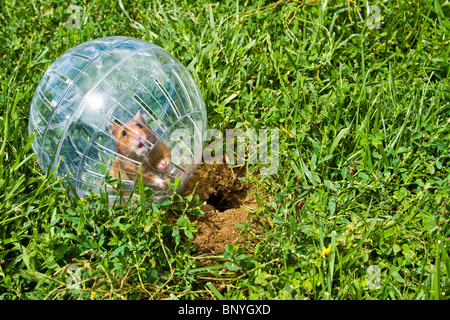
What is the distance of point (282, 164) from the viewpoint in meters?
2.55


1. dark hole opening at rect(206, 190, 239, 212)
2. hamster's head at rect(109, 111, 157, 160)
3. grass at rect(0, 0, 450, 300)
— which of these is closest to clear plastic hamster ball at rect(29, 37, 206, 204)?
hamster's head at rect(109, 111, 157, 160)

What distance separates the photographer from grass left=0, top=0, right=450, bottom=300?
2051mm

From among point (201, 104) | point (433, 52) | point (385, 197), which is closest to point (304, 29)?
point (433, 52)

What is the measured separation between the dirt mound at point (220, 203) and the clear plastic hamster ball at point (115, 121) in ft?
0.75

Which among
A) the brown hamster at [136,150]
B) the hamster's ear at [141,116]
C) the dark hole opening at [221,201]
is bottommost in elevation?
the dark hole opening at [221,201]

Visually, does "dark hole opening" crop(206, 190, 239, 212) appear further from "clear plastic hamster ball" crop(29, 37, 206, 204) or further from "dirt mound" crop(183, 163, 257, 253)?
"clear plastic hamster ball" crop(29, 37, 206, 204)

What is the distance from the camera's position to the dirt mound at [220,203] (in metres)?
2.29

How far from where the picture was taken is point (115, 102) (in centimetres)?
203

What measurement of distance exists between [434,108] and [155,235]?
1741 millimetres

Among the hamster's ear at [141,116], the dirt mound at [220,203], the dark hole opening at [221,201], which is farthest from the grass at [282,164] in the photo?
the hamster's ear at [141,116]

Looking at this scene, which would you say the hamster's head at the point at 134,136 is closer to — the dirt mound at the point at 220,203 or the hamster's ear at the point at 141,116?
the hamster's ear at the point at 141,116

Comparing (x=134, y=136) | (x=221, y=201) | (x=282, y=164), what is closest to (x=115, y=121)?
(x=134, y=136)

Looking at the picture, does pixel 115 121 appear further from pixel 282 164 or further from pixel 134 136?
pixel 282 164
